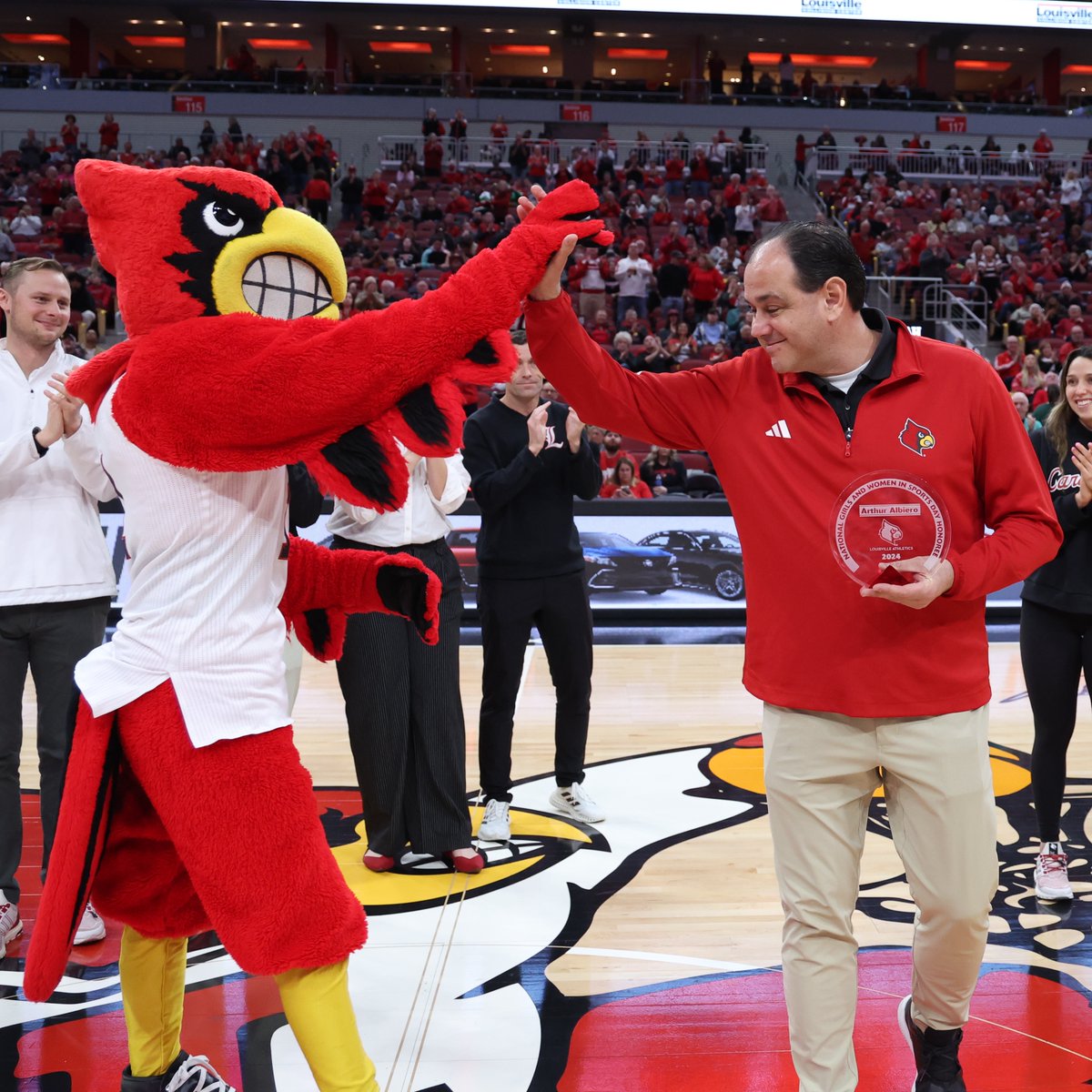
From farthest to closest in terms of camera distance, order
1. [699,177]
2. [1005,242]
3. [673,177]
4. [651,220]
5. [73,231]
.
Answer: [673,177] → [699,177] → [651,220] → [1005,242] → [73,231]

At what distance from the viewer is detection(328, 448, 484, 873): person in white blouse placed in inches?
149

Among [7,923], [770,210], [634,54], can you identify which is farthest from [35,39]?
[7,923]

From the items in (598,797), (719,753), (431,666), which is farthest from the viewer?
(719,753)

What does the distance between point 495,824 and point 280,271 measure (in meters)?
2.49

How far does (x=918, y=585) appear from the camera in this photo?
210 cm

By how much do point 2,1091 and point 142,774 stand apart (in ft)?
3.43

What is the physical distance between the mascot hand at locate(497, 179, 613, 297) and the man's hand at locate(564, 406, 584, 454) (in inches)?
69.2

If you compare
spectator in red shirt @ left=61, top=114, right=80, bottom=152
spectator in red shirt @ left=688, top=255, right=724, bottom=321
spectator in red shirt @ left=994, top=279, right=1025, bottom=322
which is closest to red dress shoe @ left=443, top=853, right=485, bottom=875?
spectator in red shirt @ left=688, top=255, right=724, bottom=321

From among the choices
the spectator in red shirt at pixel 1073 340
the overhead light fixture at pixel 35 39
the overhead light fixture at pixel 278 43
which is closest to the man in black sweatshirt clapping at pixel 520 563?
the spectator in red shirt at pixel 1073 340

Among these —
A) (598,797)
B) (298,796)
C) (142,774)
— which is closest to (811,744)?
(298,796)

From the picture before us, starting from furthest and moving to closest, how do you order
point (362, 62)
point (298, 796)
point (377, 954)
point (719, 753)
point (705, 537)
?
point (362, 62), point (705, 537), point (719, 753), point (377, 954), point (298, 796)

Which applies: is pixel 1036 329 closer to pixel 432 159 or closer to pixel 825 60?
pixel 432 159

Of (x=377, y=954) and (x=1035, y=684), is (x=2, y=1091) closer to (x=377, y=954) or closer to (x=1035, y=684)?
(x=377, y=954)

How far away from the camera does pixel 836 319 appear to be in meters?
2.31
